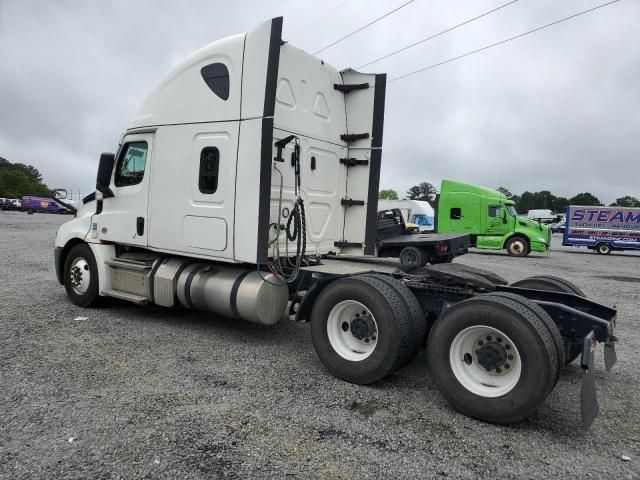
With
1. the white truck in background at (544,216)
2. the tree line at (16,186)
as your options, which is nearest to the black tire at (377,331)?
the white truck in background at (544,216)

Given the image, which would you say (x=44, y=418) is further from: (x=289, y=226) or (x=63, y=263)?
(x=63, y=263)

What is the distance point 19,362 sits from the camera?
4.46 m

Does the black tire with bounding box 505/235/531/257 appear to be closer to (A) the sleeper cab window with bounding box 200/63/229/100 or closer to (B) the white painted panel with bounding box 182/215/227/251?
(B) the white painted panel with bounding box 182/215/227/251

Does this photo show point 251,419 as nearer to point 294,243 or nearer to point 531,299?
point 294,243

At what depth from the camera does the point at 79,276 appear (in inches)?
271

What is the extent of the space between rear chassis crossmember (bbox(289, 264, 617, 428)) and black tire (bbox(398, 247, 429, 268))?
27.0ft

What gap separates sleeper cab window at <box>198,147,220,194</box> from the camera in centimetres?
535

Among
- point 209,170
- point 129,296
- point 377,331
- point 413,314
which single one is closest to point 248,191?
point 209,170

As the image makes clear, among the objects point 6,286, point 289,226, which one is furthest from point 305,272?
point 6,286

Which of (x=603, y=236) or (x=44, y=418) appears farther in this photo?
(x=603, y=236)

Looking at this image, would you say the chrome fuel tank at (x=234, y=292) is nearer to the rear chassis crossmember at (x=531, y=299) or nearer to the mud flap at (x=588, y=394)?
the rear chassis crossmember at (x=531, y=299)

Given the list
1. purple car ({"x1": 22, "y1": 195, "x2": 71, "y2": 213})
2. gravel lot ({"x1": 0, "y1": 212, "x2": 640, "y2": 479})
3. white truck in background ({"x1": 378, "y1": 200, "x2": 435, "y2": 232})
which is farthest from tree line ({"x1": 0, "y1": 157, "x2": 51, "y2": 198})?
gravel lot ({"x1": 0, "y1": 212, "x2": 640, "y2": 479})

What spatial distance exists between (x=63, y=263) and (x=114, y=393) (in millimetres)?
4177

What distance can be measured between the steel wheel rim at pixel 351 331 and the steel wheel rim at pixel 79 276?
4.27 metres
